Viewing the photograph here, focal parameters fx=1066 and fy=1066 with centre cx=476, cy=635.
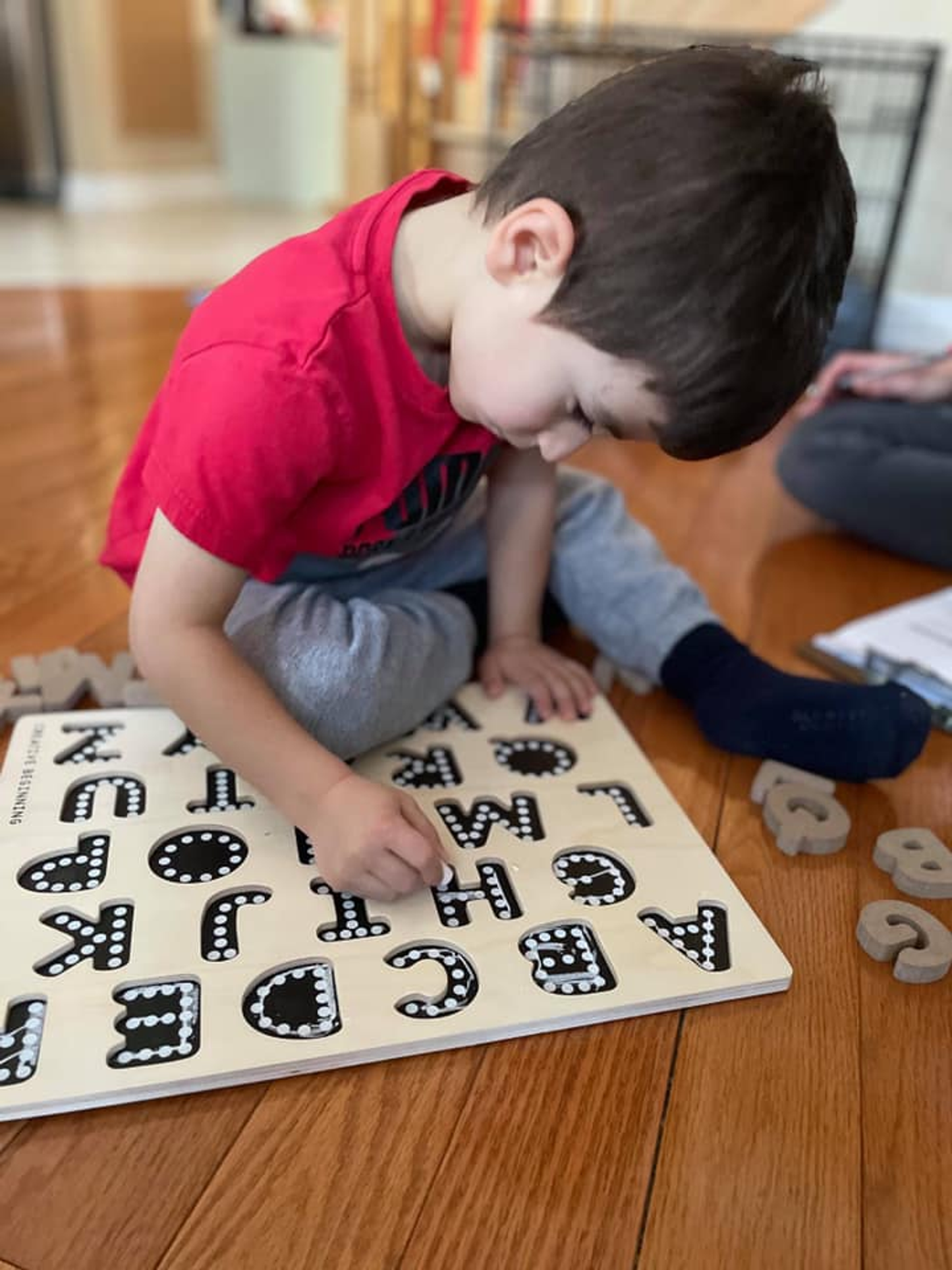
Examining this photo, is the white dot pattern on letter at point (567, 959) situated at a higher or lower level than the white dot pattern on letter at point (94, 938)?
lower

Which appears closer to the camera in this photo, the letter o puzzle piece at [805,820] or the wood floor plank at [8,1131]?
the wood floor plank at [8,1131]

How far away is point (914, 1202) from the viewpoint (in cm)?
47

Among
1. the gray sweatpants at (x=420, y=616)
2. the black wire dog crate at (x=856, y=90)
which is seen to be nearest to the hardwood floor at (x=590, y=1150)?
the gray sweatpants at (x=420, y=616)

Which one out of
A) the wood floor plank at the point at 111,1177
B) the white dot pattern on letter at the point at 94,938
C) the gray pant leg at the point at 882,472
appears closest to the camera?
the wood floor plank at the point at 111,1177

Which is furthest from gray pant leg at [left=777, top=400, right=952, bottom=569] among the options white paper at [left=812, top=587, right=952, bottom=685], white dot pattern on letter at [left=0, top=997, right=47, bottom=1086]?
white dot pattern on letter at [left=0, top=997, right=47, bottom=1086]

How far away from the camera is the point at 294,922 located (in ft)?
1.86

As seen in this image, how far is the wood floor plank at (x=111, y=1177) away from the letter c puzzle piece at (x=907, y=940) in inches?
13.4

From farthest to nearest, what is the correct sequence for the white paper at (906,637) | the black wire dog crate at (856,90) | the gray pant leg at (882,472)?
the black wire dog crate at (856,90) → the gray pant leg at (882,472) → the white paper at (906,637)

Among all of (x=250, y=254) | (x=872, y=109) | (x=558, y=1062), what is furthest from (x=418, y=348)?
(x=250, y=254)

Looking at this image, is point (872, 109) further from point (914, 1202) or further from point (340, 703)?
point (914, 1202)

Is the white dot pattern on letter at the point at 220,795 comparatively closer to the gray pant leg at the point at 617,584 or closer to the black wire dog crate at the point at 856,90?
the gray pant leg at the point at 617,584

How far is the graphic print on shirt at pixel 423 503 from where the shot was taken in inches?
27.2

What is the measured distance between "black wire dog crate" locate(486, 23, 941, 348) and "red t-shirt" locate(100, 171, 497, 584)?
1.30 m

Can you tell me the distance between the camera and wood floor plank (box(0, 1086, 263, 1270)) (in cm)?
42
